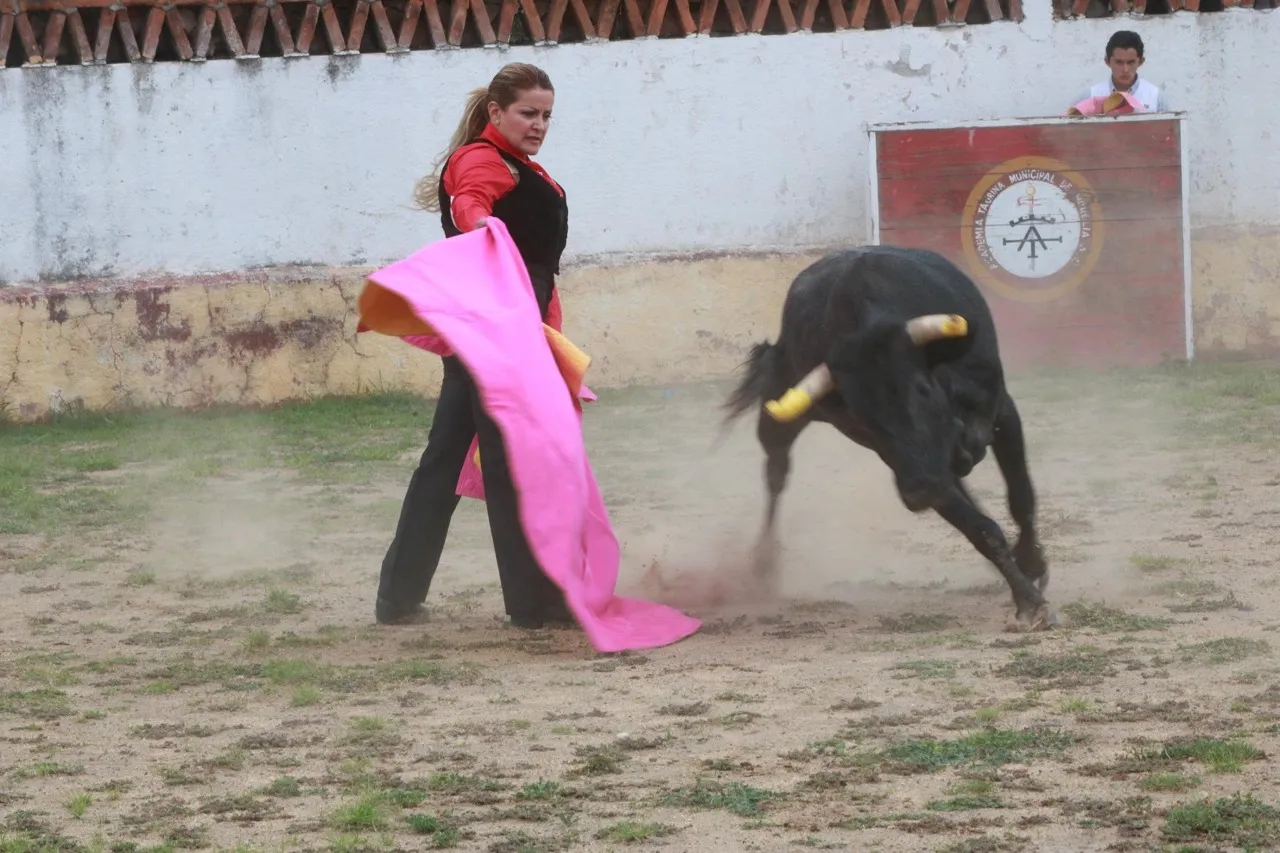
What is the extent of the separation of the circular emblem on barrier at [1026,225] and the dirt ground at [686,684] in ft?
10.2

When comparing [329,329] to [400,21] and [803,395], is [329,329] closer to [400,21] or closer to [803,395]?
[400,21]

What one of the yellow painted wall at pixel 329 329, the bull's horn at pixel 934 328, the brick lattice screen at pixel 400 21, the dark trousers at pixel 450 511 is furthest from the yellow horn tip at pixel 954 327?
the brick lattice screen at pixel 400 21

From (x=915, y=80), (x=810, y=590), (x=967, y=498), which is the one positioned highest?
(x=915, y=80)

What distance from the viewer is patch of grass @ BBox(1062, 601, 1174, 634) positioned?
5238mm

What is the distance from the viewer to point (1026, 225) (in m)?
11.6

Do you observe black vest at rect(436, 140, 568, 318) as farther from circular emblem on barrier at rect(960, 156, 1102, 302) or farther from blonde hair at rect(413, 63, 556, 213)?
circular emblem on barrier at rect(960, 156, 1102, 302)

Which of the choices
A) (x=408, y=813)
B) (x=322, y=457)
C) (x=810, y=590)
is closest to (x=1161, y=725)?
(x=408, y=813)

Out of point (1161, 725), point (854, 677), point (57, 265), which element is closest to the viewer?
point (1161, 725)

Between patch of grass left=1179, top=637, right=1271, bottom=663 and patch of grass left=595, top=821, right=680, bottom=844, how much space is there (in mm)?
1819

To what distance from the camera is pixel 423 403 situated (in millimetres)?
11344

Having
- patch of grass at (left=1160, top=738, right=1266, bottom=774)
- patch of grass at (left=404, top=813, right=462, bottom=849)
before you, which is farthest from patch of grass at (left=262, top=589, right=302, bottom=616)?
patch of grass at (left=1160, top=738, right=1266, bottom=774)

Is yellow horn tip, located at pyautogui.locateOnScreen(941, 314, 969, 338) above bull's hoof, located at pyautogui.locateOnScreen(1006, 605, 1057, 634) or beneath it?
above

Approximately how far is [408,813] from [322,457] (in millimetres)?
6035

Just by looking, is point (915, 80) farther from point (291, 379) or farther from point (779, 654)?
point (779, 654)
